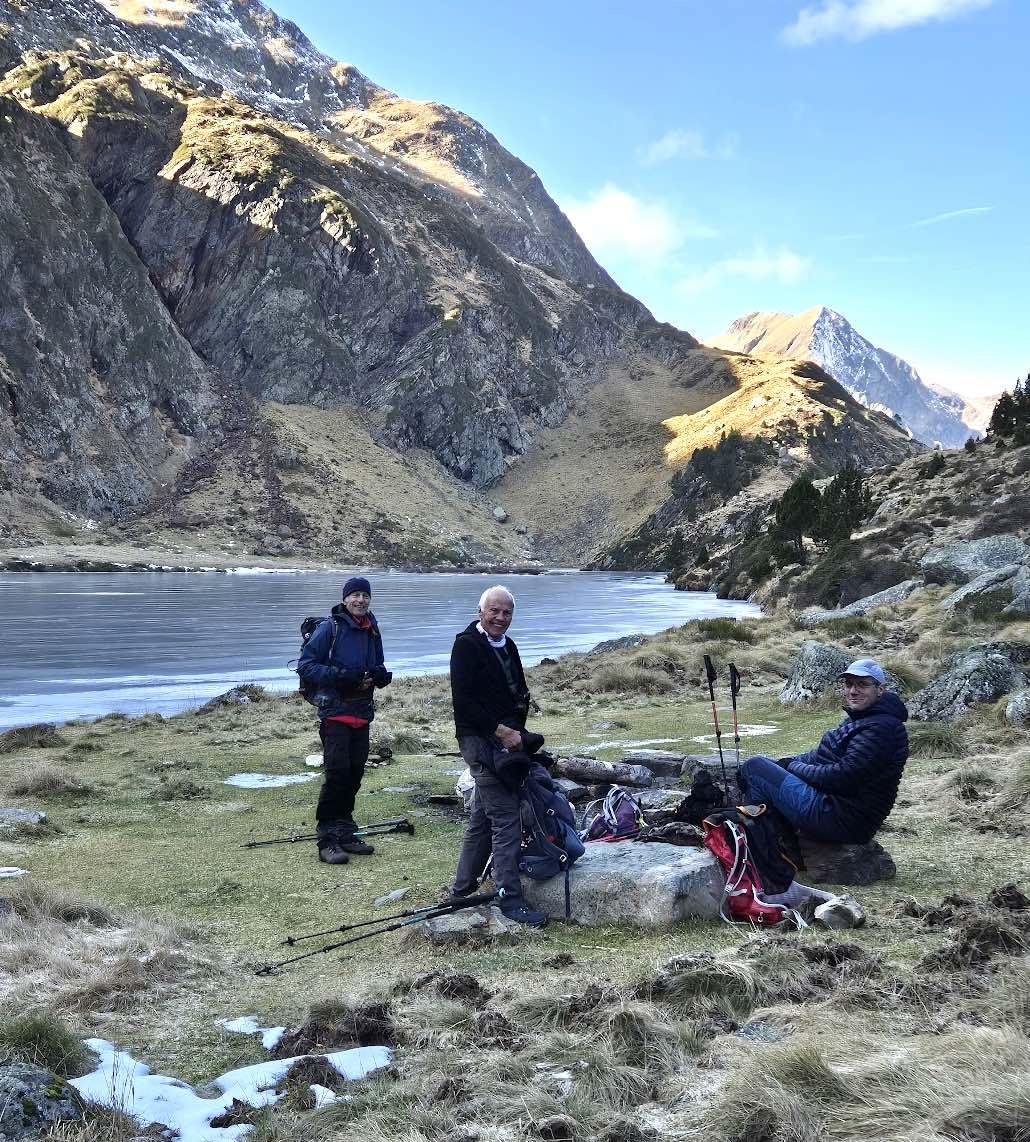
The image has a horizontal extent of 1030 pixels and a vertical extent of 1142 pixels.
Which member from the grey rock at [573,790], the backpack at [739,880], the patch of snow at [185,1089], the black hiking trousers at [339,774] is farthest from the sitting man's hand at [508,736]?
the grey rock at [573,790]

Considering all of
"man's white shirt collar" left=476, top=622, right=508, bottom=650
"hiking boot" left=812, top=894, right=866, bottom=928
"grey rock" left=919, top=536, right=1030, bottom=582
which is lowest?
"hiking boot" left=812, top=894, right=866, bottom=928

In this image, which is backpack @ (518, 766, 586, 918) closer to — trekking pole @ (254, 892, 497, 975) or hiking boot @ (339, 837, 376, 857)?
trekking pole @ (254, 892, 497, 975)

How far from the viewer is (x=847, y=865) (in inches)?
271

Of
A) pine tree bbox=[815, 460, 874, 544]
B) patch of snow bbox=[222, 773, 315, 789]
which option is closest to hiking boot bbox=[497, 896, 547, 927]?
patch of snow bbox=[222, 773, 315, 789]

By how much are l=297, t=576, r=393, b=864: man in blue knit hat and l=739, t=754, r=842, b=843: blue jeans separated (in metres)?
3.65

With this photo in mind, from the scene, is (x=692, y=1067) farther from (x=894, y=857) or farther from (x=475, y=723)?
(x=894, y=857)

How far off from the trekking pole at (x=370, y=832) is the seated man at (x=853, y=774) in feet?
14.1

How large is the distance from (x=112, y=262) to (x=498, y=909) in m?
133

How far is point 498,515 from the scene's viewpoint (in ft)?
503

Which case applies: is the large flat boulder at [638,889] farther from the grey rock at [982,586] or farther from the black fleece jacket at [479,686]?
the grey rock at [982,586]

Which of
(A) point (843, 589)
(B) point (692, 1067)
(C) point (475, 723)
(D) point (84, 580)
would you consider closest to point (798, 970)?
(B) point (692, 1067)

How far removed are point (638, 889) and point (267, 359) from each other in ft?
484

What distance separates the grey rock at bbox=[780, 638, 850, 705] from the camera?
54.3ft

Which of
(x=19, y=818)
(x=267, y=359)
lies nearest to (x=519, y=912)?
Answer: (x=19, y=818)
